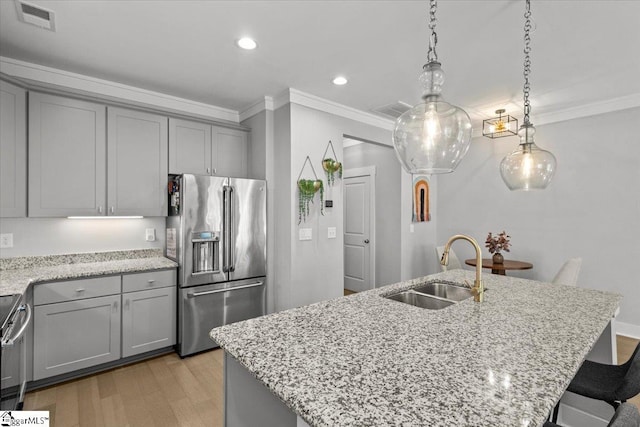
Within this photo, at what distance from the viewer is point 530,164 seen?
201 centimetres

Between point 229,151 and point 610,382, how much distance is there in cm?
362

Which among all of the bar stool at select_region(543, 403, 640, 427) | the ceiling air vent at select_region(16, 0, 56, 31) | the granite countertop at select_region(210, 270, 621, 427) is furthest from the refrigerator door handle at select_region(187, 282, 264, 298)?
the bar stool at select_region(543, 403, 640, 427)

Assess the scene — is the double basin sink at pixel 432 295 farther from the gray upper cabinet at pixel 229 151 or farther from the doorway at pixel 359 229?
the doorway at pixel 359 229

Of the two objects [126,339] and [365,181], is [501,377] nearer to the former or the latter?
[126,339]

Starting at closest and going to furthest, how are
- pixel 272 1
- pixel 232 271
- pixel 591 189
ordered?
pixel 272 1 < pixel 232 271 < pixel 591 189

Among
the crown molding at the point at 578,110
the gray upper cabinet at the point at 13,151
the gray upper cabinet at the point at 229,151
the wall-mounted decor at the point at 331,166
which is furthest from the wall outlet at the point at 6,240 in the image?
the crown molding at the point at 578,110

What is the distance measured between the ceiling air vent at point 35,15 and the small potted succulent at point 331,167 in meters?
2.50

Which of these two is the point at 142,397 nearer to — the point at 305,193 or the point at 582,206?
the point at 305,193

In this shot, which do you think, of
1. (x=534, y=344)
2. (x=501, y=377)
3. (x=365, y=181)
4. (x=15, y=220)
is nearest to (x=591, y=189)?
(x=365, y=181)

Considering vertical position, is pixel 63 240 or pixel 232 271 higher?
pixel 63 240

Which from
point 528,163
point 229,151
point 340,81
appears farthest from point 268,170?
point 528,163

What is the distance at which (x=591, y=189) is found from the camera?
12.5 ft

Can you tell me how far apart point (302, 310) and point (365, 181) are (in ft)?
13.1

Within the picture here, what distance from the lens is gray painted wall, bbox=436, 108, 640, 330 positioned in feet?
11.7
